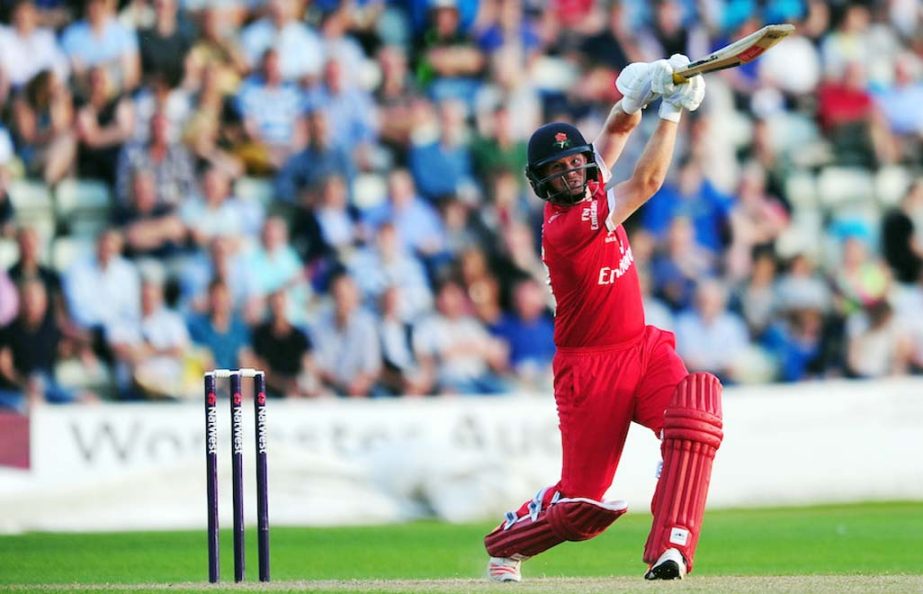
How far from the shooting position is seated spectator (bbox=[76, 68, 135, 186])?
13.7 m

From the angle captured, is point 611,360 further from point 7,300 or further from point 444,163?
point 444,163

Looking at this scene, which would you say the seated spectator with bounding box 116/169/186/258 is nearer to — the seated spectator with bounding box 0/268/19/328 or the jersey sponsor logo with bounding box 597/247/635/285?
the seated spectator with bounding box 0/268/19/328

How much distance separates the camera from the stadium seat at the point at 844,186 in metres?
15.4

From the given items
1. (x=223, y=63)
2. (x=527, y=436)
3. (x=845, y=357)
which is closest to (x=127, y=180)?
(x=223, y=63)

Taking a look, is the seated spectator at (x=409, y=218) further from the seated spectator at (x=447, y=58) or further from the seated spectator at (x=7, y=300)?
the seated spectator at (x=7, y=300)

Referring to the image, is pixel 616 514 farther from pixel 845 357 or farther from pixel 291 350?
pixel 845 357

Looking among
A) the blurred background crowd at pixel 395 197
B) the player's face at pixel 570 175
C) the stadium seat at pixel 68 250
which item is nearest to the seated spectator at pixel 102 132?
the blurred background crowd at pixel 395 197

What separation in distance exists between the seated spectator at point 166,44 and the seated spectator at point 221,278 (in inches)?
62.8

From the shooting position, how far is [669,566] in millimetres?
6898

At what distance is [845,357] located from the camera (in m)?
14.2

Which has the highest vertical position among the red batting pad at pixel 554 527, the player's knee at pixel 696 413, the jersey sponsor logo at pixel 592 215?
the jersey sponsor logo at pixel 592 215

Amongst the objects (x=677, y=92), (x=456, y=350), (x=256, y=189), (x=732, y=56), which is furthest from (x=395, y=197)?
(x=732, y=56)

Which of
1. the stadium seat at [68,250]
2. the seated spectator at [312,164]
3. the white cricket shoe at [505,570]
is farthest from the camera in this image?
the seated spectator at [312,164]

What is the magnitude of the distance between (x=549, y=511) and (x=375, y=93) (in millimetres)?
7692
